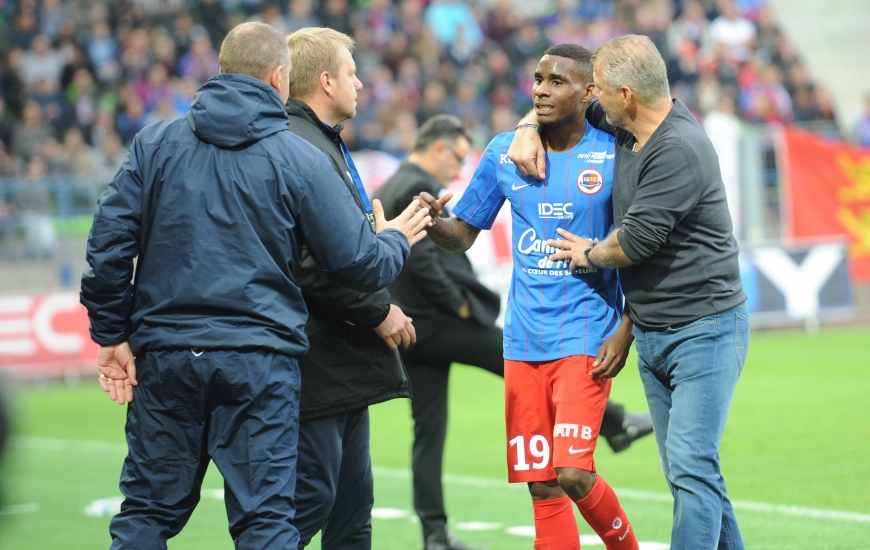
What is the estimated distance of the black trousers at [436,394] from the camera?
644 cm

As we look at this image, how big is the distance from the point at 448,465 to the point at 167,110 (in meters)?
10.4

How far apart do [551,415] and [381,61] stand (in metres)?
17.2

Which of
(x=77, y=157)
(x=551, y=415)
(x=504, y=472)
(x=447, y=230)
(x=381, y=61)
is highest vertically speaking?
(x=381, y=61)

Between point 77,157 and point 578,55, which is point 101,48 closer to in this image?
point 77,157

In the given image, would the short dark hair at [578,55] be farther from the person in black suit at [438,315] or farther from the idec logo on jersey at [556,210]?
the person in black suit at [438,315]

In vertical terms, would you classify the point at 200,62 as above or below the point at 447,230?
above

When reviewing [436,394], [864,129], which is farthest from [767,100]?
[436,394]

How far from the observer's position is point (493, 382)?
14.3 m

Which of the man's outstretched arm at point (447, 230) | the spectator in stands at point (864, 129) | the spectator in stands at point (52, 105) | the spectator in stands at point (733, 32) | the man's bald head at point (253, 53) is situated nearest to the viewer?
the man's bald head at point (253, 53)

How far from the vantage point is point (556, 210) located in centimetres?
513

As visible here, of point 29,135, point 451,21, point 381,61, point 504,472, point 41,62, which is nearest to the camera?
point 504,472

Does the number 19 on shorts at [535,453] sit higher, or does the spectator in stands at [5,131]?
the spectator in stands at [5,131]

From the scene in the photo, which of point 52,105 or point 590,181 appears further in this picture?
point 52,105

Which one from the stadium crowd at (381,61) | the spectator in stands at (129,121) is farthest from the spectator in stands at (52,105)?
the spectator in stands at (129,121)
